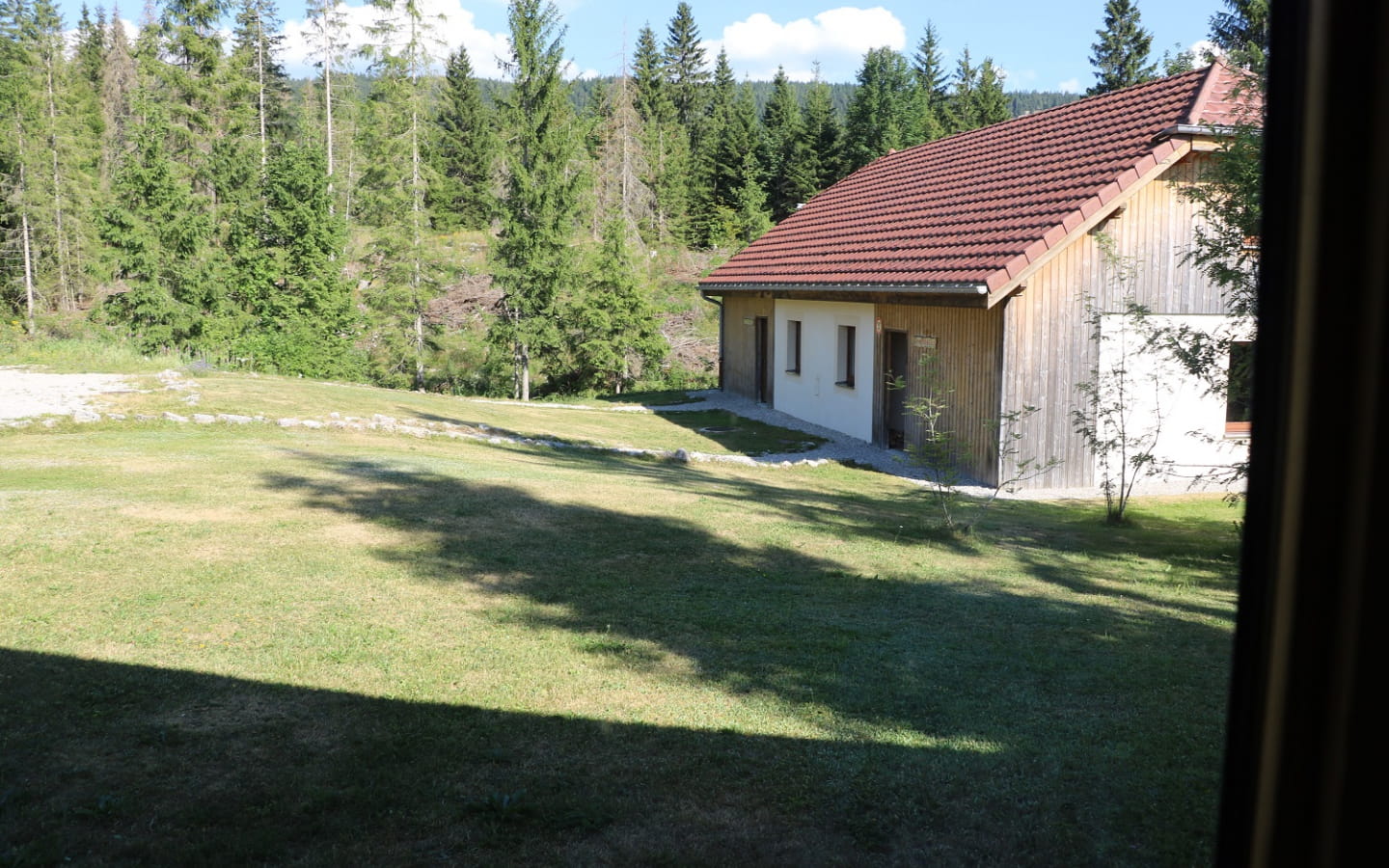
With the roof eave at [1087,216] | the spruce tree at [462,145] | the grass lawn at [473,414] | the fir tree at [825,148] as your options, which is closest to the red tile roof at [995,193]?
the roof eave at [1087,216]

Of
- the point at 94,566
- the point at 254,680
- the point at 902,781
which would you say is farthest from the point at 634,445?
the point at 902,781

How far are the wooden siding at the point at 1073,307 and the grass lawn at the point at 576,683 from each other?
437 centimetres

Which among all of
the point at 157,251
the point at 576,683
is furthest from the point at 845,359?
the point at 157,251

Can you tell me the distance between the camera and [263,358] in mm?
29750

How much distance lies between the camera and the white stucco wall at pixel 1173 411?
15.2 m

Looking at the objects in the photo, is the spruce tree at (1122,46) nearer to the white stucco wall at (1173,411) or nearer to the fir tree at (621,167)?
the fir tree at (621,167)

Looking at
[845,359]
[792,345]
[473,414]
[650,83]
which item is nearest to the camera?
[845,359]

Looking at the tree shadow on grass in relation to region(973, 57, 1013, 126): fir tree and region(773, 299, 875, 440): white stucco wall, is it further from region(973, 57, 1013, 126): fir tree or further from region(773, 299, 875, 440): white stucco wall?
region(973, 57, 1013, 126): fir tree

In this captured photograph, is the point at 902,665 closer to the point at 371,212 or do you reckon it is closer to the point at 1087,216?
the point at 1087,216

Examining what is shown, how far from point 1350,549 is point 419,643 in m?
5.90

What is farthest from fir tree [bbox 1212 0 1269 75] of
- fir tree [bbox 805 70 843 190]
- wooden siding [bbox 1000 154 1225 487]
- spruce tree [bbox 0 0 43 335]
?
spruce tree [bbox 0 0 43 335]

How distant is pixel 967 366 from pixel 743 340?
11563 millimetres

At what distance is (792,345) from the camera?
2355 cm

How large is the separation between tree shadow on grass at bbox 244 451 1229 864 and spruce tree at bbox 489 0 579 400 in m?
19.1
